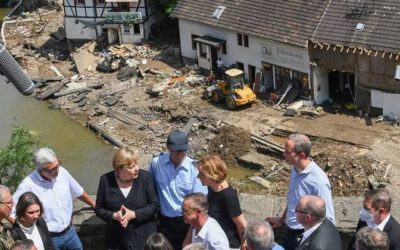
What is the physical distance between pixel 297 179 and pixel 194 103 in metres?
22.3

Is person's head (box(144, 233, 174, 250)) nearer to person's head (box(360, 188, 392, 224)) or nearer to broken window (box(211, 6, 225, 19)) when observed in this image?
person's head (box(360, 188, 392, 224))

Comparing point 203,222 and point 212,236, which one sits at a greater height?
point 203,222

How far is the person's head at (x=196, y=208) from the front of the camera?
23.7 feet

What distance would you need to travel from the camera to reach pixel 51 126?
3100 centimetres

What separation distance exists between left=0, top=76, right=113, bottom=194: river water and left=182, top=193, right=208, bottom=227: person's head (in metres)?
17.5

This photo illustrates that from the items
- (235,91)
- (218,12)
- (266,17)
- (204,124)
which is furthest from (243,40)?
(204,124)

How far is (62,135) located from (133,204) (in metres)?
22.4

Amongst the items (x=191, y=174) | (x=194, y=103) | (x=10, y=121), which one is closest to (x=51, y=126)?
(x=10, y=121)

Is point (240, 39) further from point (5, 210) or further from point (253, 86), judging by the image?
point (5, 210)

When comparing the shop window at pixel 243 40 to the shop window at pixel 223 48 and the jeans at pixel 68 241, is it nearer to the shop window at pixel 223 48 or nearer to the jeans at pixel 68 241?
the shop window at pixel 223 48

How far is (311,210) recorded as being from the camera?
6895mm

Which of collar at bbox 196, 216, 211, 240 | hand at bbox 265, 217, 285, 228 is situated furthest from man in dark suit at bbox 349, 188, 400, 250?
collar at bbox 196, 216, 211, 240

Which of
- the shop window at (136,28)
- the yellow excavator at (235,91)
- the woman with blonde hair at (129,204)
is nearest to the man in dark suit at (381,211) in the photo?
the woman with blonde hair at (129,204)

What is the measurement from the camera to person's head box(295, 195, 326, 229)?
6.89 metres
